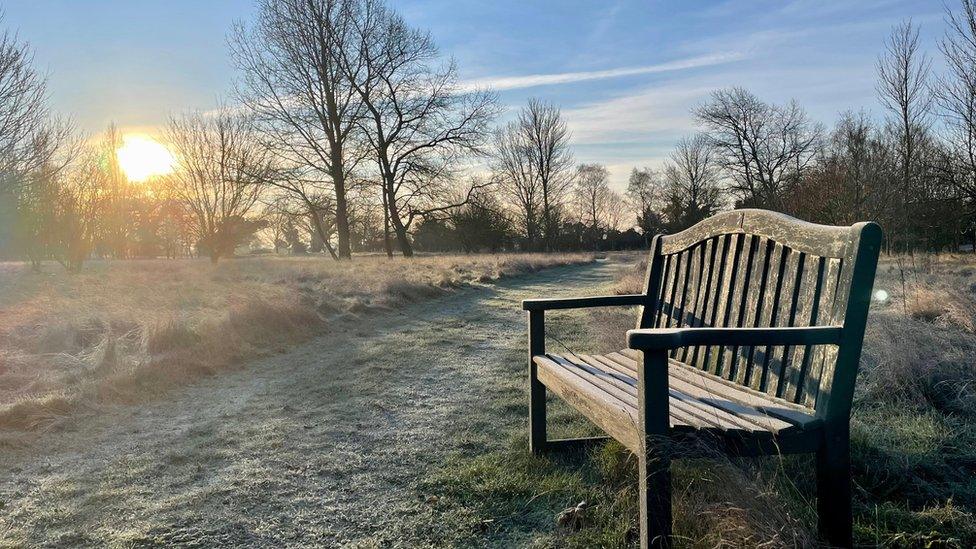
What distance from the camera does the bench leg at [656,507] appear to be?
1767 mm

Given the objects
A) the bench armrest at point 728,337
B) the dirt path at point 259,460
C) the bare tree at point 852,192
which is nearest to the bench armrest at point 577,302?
the dirt path at point 259,460

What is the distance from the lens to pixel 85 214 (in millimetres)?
20859

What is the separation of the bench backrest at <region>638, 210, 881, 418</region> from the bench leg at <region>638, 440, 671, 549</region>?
0.63 meters

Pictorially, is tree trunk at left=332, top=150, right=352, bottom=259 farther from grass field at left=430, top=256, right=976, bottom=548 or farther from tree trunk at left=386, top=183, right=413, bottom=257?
grass field at left=430, top=256, right=976, bottom=548

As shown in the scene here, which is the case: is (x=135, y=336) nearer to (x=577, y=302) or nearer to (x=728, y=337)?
(x=577, y=302)

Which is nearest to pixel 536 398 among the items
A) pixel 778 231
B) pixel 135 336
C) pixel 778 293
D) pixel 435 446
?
pixel 435 446

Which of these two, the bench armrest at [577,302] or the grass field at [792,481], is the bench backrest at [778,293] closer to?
the bench armrest at [577,302]

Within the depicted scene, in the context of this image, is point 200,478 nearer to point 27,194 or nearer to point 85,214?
point 27,194

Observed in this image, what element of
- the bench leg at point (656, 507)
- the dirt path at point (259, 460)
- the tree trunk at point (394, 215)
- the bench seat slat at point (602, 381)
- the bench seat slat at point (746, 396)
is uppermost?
the tree trunk at point (394, 215)

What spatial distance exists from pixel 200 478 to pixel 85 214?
22.7 m

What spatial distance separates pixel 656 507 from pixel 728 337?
59 centimetres

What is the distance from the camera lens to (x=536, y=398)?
10.2ft

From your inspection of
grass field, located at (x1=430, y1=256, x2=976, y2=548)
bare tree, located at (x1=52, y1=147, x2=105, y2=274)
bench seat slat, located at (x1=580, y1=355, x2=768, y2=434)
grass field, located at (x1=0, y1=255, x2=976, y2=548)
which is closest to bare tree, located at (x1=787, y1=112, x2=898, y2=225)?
grass field, located at (x1=0, y1=255, x2=976, y2=548)

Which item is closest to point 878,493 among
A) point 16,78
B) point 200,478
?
point 200,478
